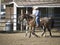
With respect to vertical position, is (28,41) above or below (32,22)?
below

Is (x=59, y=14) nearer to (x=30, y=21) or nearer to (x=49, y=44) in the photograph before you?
(x=30, y=21)

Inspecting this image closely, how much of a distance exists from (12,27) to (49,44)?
12.0 meters

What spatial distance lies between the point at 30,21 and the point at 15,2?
1224cm

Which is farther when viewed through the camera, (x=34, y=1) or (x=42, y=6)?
(x=34, y=1)

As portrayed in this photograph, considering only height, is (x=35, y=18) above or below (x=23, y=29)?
above

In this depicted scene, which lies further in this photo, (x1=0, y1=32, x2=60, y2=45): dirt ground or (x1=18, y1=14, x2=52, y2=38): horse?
(x1=18, y1=14, x2=52, y2=38): horse

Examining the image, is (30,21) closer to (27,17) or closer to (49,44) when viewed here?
(27,17)

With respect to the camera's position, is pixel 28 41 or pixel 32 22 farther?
pixel 32 22

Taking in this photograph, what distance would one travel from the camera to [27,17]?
20859 mm

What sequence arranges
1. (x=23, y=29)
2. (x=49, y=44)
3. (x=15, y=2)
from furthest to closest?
(x=15, y=2) → (x=23, y=29) → (x=49, y=44)

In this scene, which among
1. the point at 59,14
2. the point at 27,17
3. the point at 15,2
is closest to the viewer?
the point at 27,17

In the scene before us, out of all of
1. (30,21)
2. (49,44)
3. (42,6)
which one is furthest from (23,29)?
(49,44)

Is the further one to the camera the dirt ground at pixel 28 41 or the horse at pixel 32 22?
the horse at pixel 32 22

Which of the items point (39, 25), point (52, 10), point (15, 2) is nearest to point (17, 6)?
point (15, 2)
